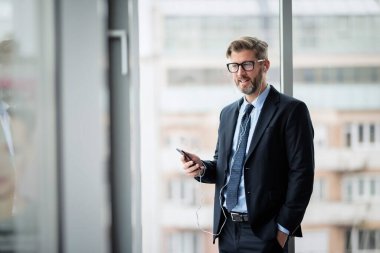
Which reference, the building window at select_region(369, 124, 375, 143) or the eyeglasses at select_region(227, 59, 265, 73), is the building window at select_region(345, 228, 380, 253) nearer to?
the building window at select_region(369, 124, 375, 143)

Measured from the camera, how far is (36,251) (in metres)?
1.68

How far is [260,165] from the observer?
70.1 inches

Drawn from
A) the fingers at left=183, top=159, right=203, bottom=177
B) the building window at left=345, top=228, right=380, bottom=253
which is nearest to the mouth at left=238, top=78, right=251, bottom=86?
the fingers at left=183, top=159, right=203, bottom=177

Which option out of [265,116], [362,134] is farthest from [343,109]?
[265,116]

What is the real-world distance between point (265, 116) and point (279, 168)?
235mm

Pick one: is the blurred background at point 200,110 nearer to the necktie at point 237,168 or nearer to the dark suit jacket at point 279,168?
the necktie at point 237,168

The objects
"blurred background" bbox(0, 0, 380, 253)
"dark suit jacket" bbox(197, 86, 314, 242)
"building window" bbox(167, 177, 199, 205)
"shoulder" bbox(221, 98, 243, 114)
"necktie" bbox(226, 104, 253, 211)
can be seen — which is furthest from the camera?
"building window" bbox(167, 177, 199, 205)

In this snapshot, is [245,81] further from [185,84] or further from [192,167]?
[185,84]

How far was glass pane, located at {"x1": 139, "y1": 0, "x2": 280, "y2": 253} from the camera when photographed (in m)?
2.45

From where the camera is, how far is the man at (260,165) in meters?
1.75

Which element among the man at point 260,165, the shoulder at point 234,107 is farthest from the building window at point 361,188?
the shoulder at point 234,107

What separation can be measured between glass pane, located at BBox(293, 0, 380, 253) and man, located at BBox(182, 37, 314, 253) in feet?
2.30

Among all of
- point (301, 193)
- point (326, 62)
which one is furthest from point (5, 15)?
point (326, 62)

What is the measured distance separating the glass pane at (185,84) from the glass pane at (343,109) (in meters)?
0.27
